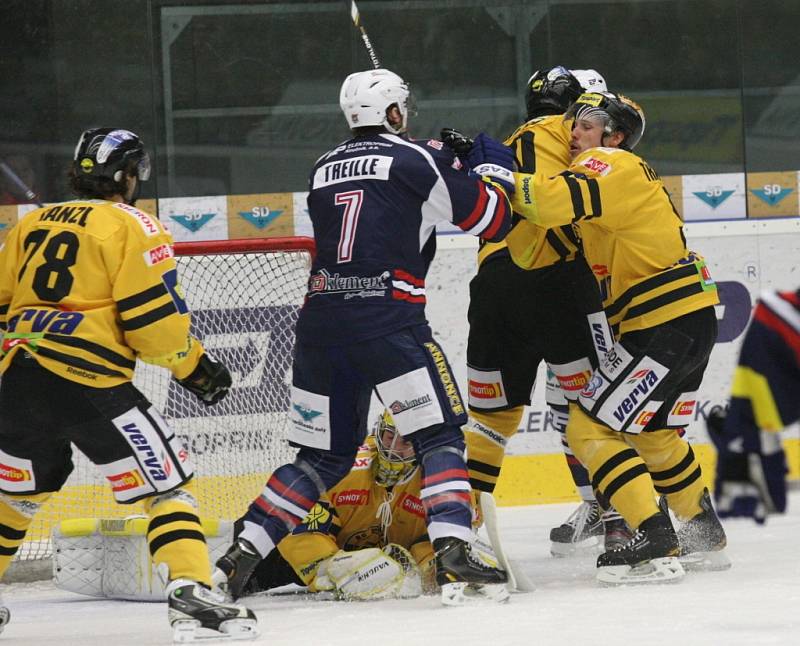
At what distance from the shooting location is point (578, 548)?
190 inches

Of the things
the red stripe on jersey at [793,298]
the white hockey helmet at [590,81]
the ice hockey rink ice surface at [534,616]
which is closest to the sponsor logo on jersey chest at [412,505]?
the ice hockey rink ice surface at [534,616]

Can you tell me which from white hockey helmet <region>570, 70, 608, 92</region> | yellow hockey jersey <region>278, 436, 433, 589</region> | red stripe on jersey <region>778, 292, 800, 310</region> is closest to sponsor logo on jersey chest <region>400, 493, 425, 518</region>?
yellow hockey jersey <region>278, 436, 433, 589</region>

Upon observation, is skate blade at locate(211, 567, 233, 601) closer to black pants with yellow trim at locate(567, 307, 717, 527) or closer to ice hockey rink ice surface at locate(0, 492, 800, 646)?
ice hockey rink ice surface at locate(0, 492, 800, 646)

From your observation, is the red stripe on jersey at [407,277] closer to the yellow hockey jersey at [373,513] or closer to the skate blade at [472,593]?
the yellow hockey jersey at [373,513]

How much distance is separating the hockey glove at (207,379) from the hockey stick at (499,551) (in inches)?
28.9

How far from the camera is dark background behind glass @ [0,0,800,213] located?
619cm

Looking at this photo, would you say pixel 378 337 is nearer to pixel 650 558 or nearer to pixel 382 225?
pixel 382 225

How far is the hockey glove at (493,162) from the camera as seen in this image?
3951mm

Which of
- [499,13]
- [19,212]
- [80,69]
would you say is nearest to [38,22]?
[80,69]

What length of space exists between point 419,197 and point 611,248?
0.61 metres

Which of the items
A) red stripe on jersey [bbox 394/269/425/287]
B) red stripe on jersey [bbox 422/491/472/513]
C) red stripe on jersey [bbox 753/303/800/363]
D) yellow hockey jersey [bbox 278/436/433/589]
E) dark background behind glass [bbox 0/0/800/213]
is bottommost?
yellow hockey jersey [bbox 278/436/433/589]

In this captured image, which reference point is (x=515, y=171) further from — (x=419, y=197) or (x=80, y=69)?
(x=80, y=69)

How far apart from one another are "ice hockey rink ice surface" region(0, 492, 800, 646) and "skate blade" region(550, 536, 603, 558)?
23 cm

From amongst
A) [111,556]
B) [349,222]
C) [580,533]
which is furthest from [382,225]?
[580,533]
